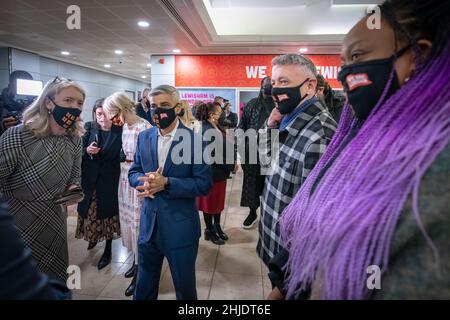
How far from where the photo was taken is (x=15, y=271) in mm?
460

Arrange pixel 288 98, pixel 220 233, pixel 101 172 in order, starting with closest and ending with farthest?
pixel 288 98 → pixel 101 172 → pixel 220 233

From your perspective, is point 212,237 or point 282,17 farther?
point 282,17

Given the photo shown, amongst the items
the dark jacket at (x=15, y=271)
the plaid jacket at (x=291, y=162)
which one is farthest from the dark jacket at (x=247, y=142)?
the dark jacket at (x=15, y=271)

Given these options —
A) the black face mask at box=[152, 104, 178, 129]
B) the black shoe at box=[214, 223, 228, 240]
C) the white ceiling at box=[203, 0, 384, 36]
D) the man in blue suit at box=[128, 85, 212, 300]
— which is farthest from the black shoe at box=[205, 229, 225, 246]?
the white ceiling at box=[203, 0, 384, 36]

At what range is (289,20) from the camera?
6.43 meters

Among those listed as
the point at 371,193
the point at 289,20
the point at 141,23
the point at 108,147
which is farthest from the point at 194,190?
the point at 289,20

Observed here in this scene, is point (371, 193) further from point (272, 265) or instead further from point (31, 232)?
point (31, 232)

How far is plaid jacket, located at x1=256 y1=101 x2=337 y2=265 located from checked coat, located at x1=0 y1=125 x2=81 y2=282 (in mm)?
1265

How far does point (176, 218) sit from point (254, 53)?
272 inches

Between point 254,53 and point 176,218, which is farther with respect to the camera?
point 254,53

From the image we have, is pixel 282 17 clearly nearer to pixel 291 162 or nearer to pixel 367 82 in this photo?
pixel 291 162

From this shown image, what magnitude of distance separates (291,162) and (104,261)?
2.31m

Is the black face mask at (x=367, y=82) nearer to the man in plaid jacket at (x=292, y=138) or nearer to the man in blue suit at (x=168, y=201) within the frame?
the man in plaid jacket at (x=292, y=138)

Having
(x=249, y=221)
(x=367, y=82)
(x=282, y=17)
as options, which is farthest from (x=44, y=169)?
(x=282, y=17)
